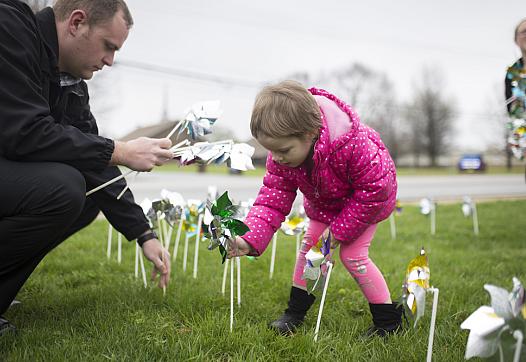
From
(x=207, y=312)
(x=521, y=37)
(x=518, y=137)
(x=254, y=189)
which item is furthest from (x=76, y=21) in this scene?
(x=254, y=189)

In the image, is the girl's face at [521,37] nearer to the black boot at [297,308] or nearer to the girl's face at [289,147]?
the girl's face at [289,147]

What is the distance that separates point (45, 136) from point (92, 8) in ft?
1.82

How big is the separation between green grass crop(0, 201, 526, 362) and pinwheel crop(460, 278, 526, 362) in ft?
2.08

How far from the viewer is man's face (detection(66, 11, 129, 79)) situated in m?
1.94

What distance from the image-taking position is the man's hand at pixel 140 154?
1.86 meters

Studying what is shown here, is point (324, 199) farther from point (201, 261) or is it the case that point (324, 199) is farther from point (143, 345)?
point (201, 261)

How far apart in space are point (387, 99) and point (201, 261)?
2770 cm

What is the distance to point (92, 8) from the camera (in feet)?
6.28

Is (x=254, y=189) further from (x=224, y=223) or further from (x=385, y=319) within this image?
(x=224, y=223)

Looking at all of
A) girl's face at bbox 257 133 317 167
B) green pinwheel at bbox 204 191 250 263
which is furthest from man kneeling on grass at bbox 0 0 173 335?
girl's face at bbox 257 133 317 167

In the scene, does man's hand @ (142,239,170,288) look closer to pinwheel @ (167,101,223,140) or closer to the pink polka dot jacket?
the pink polka dot jacket

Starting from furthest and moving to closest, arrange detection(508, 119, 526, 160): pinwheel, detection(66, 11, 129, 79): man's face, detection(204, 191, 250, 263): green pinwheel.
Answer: detection(508, 119, 526, 160): pinwheel
detection(66, 11, 129, 79): man's face
detection(204, 191, 250, 263): green pinwheel

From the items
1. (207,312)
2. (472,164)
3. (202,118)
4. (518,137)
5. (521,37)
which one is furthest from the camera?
(472,164)

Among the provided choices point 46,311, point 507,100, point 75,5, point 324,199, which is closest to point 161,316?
point 46,311
